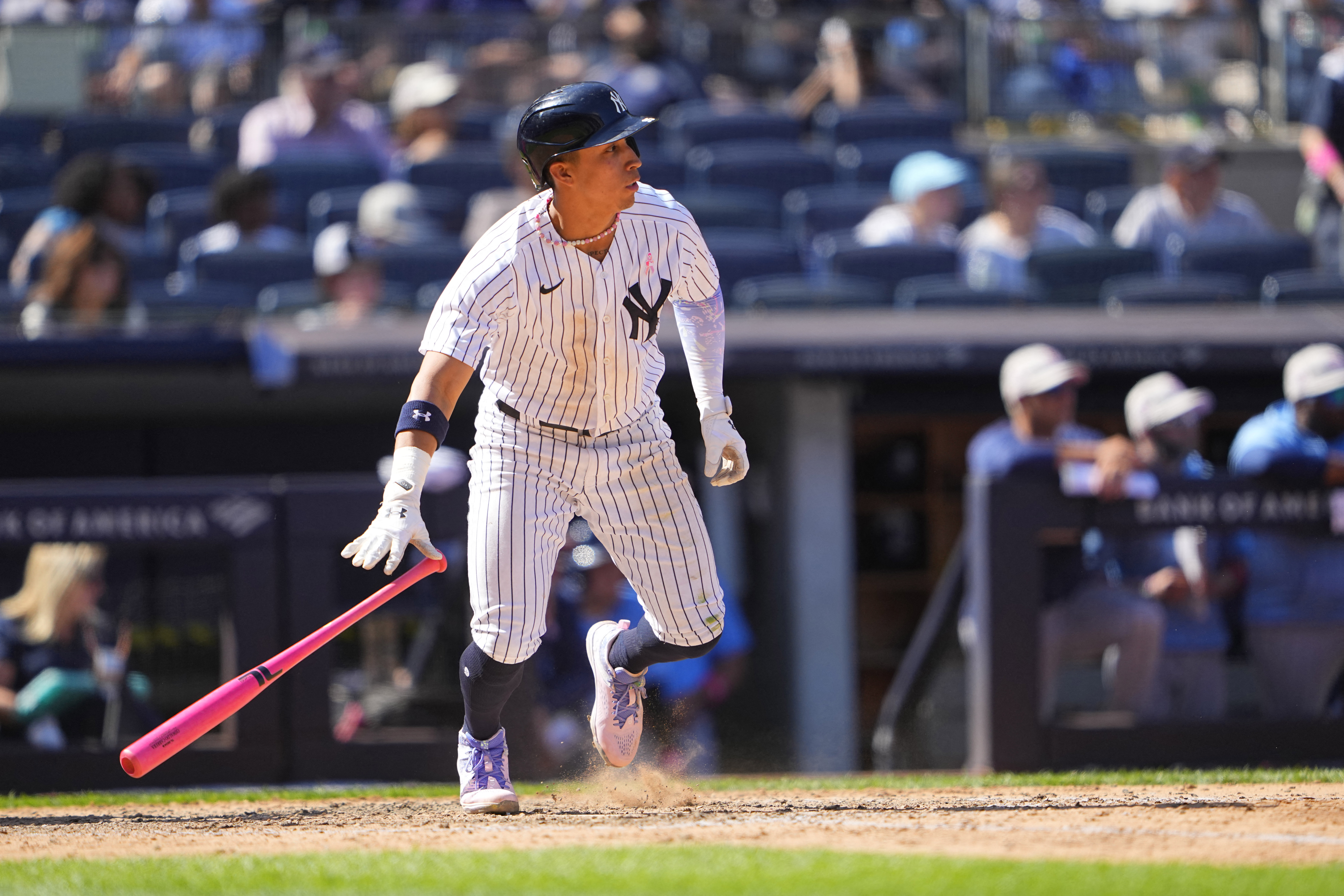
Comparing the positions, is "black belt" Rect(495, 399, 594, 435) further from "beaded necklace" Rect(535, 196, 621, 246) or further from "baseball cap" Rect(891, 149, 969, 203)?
"baseball cap" Rect(891, 149, 969, 203)

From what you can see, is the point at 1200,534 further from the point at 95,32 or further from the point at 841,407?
the point at 95,32

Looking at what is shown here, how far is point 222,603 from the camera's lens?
6047mm

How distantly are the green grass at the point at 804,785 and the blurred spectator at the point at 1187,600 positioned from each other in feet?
1.63

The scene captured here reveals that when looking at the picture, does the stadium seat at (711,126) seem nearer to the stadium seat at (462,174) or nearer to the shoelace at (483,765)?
the stadium seat at (462,174)

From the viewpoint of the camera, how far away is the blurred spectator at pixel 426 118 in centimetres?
877

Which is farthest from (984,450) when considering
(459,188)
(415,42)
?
(415,42)

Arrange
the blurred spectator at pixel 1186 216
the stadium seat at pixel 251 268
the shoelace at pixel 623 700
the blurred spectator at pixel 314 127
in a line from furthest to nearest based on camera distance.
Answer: the blurred spectator at pixel 314 127
the blurred spectator at pixel 1186 216
the stadium seat at pixel 251 268
the shoelace at pixel 623 700

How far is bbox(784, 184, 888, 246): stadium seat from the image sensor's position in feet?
28.4

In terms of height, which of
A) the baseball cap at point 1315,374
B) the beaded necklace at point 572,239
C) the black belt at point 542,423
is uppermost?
the beaded necklace at point 572,239

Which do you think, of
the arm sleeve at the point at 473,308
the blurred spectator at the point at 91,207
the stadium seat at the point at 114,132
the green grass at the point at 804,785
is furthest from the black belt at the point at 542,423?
the stadium seat at the point at 114,132

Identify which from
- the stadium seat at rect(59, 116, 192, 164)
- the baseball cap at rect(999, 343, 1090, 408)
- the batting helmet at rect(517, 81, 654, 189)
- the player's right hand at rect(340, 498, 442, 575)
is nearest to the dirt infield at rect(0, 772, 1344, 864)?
the player's right hand at rect(340, 498, 442, 575)

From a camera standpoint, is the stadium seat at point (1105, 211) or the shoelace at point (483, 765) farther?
the stadium seat at point (1105, 211)

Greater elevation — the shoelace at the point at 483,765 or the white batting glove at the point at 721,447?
the white batting glove at the point at 721,447

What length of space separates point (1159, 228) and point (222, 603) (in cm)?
524
